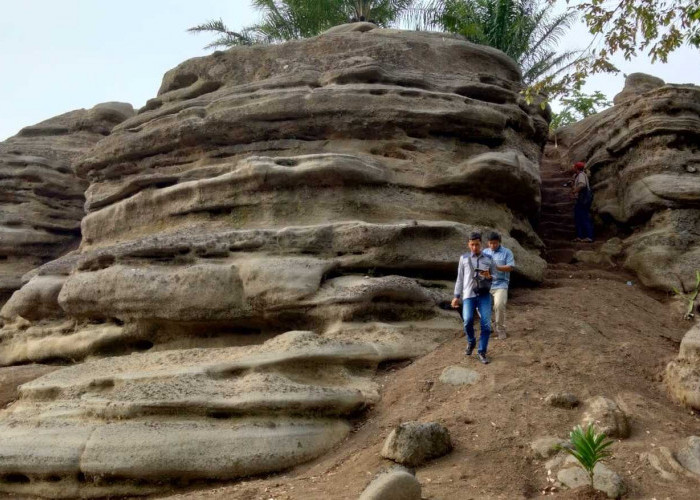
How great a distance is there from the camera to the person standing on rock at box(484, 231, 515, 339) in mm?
7160

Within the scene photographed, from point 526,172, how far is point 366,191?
8.54 feet

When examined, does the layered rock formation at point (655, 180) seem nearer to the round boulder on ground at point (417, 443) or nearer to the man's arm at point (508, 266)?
the man's arm at point (508, 266)

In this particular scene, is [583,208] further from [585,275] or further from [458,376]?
[458,376]

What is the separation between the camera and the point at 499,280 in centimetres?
718

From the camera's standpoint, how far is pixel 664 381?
254 inches

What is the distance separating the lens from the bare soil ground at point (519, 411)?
190 inches

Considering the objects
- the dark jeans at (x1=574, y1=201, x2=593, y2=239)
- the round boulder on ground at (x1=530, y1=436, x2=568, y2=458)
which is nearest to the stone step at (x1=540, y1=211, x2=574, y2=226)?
the dark jeans at (x1=574, y1=201, x2=593, y2=239)

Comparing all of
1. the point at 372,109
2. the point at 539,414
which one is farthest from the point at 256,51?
the point at 539,414

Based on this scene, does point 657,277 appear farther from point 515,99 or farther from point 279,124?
point 279,124

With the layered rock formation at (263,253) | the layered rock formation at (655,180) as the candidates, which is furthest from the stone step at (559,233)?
the layered rock formation at (263,253)

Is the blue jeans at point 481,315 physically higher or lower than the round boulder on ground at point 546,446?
higher

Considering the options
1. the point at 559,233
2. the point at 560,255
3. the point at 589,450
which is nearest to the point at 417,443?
the point at 589,450

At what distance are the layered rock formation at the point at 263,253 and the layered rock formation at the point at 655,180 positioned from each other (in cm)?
146

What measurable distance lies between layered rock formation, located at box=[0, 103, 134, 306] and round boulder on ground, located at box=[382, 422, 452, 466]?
9.88 meters
